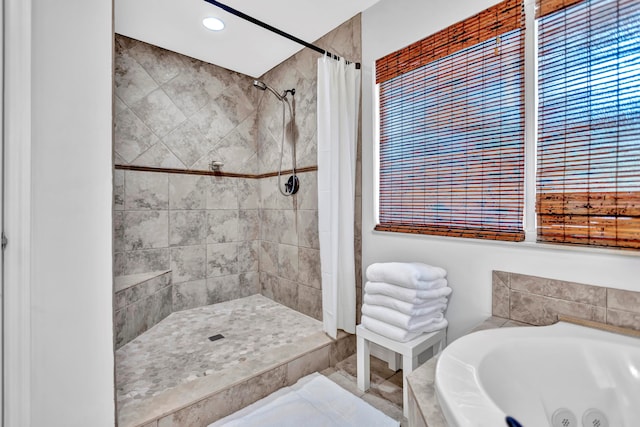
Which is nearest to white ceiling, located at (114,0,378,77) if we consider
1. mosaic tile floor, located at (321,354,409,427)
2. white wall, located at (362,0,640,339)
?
white wall, located at (362,0,640,339)

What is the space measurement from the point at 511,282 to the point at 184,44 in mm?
2960

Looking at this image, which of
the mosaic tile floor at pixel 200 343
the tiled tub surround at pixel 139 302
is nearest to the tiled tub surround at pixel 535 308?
the mosaic tile floor at pixel 200 343

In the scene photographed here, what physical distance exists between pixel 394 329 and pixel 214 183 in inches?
85.9

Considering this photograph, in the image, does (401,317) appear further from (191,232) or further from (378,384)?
(191,232)

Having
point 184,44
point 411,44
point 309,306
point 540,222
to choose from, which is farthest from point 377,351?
point 184,44

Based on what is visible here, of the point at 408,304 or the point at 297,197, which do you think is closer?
the point at 408,304

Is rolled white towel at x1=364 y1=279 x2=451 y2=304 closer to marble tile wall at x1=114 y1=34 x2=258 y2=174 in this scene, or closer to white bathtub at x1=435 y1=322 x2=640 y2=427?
white bathtub at x1=435 y1=322 x2=640 y2=427

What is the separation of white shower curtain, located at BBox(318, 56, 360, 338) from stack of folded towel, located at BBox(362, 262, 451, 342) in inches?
16.8

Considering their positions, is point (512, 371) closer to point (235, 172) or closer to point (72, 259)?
point (72, 259)

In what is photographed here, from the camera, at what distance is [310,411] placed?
57.7 inches

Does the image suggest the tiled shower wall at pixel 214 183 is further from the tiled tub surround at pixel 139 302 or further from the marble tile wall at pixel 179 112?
the tiled tub surround at pixel 139 302

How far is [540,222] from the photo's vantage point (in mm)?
1331

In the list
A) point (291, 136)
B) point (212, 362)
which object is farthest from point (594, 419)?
point (291, 136)

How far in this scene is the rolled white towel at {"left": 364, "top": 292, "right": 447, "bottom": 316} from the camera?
143 cm
